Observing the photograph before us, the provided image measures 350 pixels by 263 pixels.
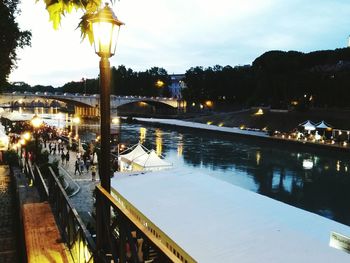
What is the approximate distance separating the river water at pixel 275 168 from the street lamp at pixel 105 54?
13.1 metres

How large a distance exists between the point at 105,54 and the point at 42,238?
3.15 metres

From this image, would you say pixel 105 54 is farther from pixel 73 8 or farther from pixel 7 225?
pixel 7 225

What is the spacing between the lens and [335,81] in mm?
57531

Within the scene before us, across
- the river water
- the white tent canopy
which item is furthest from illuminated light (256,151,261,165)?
the white tent canopy

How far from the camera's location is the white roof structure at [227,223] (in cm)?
795

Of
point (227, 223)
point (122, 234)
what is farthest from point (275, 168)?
point (122, 234)

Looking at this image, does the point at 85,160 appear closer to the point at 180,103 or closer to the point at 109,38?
the point at 109,38

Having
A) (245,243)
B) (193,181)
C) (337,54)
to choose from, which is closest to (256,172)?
(193,181)

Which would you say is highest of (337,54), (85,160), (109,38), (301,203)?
(337,54)

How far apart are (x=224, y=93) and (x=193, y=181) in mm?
77373

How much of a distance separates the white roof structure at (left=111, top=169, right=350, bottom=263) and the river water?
3386 millimetres

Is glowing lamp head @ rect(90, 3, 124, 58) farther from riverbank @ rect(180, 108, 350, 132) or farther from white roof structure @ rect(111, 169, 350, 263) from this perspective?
riverbank @ rect(180, 108, 350, 132)

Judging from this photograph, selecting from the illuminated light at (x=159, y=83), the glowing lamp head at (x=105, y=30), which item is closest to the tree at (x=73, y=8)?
the glowing lamp head at (x=105, y=30)

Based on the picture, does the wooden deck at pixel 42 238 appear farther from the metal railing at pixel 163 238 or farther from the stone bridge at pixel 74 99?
the stone bridge at pixel 74 99
